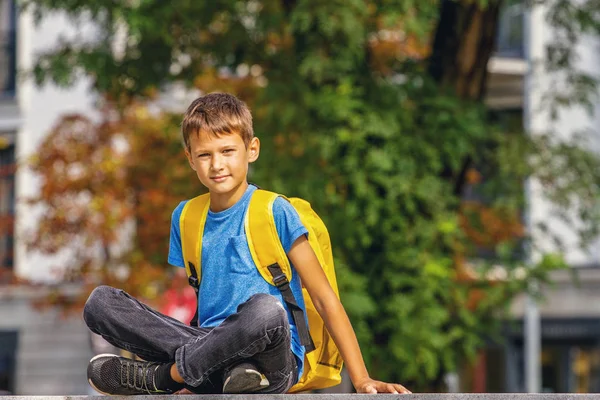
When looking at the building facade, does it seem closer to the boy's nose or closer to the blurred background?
the blurred background

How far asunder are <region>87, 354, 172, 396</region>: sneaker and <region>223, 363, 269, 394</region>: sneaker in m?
0.33

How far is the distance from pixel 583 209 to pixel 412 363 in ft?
9.66

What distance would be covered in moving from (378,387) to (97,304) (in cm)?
109

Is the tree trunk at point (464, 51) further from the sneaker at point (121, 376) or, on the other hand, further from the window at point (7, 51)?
the window at point (7, 51)

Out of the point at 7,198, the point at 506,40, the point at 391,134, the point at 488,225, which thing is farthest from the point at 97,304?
the point at 506,40

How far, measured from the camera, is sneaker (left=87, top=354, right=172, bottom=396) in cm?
494

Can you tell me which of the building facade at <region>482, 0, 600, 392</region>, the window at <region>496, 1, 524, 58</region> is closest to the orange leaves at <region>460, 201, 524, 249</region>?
the building facade at <region>482, 0, 600, 392</region>

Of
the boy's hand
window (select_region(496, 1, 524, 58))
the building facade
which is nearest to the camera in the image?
the boy's hand

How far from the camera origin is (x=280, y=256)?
506 centimetres

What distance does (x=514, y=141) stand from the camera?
12805mm

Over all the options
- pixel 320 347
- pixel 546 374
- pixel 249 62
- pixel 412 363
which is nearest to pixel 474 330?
pixel 412 363

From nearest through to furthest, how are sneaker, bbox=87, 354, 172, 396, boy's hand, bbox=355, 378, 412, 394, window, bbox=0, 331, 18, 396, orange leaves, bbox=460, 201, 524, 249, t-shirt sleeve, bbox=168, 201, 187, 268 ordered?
1. boy's hand, bbox=355, 378, 412, 394
2. sneaker, bbox=87, 354, 172, 396
3. t-shirt sleeve, bbox=168, 201, 187, 268
4. orange leaves, bbox=460, 201, 524, 249
5. window, bbox=0, 331, 18, 396

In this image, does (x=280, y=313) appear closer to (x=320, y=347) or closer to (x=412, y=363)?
(x=320, y=347)

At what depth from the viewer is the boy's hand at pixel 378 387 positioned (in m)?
4.76
